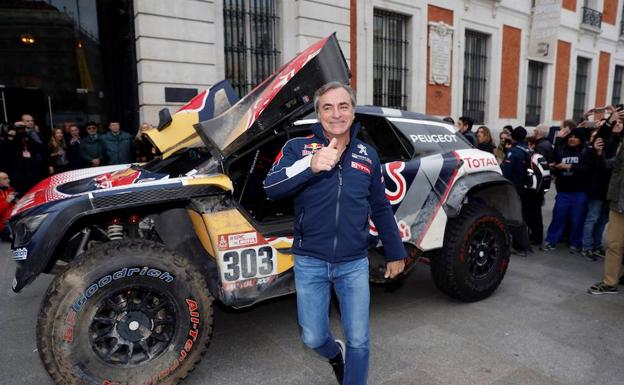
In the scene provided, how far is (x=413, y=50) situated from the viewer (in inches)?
496

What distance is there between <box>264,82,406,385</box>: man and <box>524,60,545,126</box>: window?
55.9ft

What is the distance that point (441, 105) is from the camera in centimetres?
1365

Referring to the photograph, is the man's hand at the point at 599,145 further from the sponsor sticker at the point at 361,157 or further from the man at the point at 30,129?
the man at the point at 30,129

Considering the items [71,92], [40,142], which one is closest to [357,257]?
[40,142]

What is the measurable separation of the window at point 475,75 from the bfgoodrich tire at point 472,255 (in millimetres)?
11626

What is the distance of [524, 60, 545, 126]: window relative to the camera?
17.0m

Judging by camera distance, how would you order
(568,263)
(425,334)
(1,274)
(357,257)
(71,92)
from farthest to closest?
(71,92) → (568,263) → (1,274) → (425,334) → (357,257)

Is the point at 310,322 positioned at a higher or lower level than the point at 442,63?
lower

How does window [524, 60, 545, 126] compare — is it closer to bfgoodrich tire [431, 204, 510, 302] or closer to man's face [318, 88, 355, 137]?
Result: bfgoodrich tire [431, 204, 510, 302]

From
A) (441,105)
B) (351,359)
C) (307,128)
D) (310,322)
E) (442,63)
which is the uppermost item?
(442,63)

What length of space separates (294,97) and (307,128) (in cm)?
58

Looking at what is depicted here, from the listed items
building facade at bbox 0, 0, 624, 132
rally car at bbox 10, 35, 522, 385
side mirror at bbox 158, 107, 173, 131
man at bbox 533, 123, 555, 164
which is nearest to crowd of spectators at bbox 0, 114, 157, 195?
building facade at bbox 0, 0, 624, 132

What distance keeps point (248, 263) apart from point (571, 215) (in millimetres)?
4894

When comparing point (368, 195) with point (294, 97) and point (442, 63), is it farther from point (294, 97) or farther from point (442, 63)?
point (442, 63)
